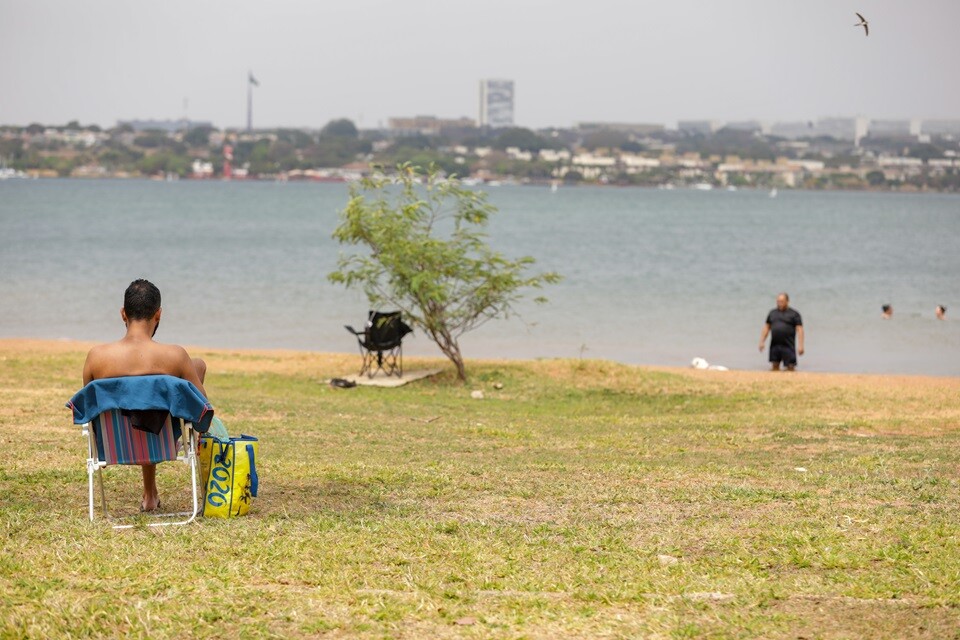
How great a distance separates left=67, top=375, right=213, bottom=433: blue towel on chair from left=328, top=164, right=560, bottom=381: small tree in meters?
9.34

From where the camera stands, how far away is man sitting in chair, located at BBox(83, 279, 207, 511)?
6.30m

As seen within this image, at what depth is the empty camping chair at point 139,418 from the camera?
6.05 m

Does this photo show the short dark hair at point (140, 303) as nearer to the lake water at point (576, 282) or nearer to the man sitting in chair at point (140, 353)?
the man sitting in chair at point (140, 353)

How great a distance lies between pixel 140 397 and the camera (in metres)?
6.07

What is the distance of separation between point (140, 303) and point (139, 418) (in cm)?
61

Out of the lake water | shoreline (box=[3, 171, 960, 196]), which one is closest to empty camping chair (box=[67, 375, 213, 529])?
the lake water

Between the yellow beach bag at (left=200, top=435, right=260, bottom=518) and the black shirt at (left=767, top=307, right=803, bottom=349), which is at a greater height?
the yellow beach bag at (left=200, top=435, right=260, bottom=518)

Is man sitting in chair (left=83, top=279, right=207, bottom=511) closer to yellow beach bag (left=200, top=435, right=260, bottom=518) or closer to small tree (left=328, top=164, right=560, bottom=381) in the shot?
yellow beach bag (left=200, top=435, right=260, bottom=518)

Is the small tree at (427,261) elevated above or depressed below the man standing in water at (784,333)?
above

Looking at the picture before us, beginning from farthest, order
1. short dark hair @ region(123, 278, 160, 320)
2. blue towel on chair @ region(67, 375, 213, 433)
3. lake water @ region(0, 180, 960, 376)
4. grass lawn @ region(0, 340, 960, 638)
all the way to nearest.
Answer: lake water @ region(0, 180, 960, 376), short dark hair @ region(123, 278, 160, 320), blue towel on chair @ region(67, 375, 213, 433), grass lawn @ region(0, 340, 960, 638)

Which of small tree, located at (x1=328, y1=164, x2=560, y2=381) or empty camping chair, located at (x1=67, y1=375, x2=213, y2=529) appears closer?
empty camping chair, located at (x1=67, y1=375, x2=213, y2=529)

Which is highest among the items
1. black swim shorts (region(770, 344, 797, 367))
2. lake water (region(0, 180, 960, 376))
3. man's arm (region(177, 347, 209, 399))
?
man's arm (region(177, 347, 209, 399))

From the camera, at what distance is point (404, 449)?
9594mm

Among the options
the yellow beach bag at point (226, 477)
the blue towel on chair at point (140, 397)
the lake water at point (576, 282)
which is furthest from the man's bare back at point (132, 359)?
the lake water at point (576, 282)
